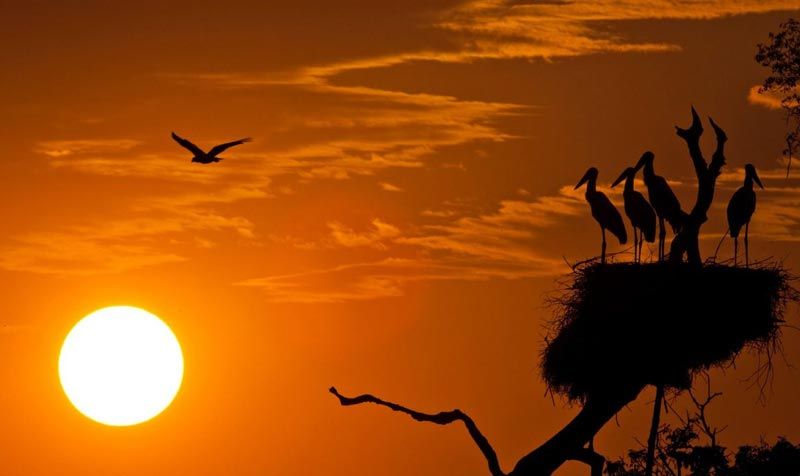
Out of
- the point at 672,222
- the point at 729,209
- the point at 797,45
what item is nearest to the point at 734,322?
the point at 672,222

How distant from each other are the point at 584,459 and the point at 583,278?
6519 mm

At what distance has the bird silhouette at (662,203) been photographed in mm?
19906

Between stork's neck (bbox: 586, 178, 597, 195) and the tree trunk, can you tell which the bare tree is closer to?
the tree trunk

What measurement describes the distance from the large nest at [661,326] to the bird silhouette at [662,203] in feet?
7.40

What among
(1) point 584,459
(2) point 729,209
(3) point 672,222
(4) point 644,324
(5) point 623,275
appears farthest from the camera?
(2) point 729,209

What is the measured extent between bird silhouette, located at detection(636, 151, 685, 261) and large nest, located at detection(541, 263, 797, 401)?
226 centimetres

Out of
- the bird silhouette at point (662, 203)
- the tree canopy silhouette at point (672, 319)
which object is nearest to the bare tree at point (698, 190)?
the tree canopy silhouette at point (672, 319)

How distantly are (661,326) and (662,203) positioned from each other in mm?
4460

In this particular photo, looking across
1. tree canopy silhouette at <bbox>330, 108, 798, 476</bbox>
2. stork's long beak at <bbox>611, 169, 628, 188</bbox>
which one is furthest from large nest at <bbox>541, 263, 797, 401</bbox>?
stork's long beak at <bbox>611, 169, 628, 188</bbox>

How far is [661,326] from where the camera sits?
1609 centimetres

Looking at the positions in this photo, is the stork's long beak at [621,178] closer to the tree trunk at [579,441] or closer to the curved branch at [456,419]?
the tree trunk at [579,441]

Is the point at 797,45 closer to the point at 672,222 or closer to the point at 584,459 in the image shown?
the point at 672,222

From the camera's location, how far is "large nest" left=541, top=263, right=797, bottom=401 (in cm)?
1592

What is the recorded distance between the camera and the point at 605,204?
2228 cm
